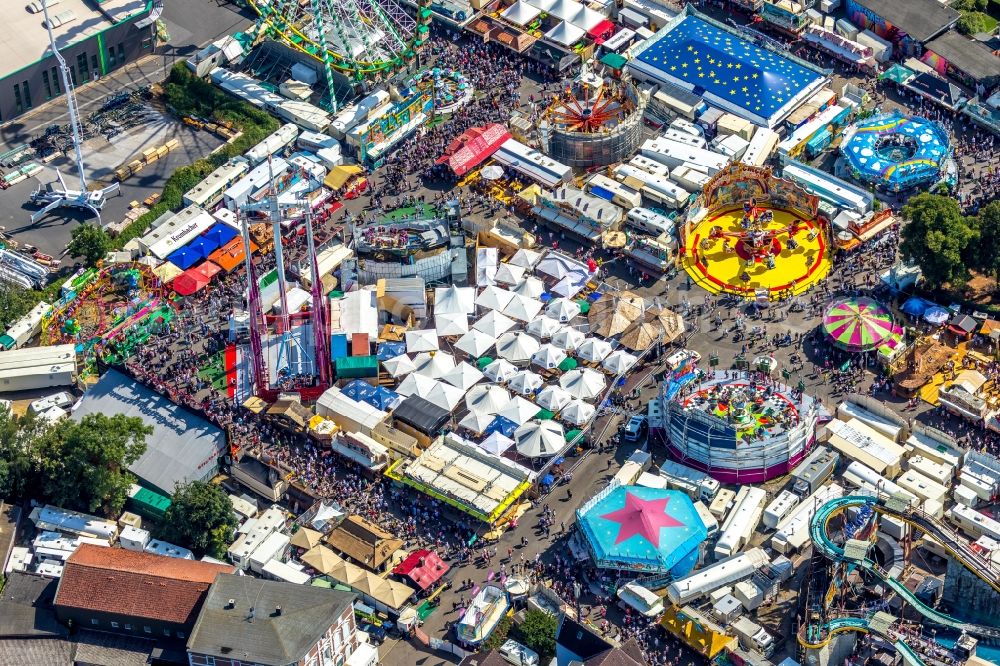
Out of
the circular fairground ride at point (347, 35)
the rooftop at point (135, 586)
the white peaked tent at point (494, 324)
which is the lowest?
the white peaked tent at point (494, 324)

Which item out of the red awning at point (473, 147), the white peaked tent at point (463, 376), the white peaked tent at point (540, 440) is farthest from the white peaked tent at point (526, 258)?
the white peaked tent at point (540, 440)

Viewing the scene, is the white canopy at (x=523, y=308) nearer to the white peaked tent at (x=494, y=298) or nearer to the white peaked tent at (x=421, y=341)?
the white peaked tent at (x=494, y=298)

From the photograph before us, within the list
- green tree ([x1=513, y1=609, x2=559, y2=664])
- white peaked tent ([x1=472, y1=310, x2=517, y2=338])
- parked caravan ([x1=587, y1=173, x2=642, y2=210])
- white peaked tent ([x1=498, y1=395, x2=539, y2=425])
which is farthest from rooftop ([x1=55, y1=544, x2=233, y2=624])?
parked caravan ([x1=587, y1=173, x2=642, y2=210])

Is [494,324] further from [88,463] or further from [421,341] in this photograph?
[88,463]


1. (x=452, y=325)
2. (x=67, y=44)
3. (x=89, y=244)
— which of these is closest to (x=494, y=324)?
(x=452, y=325)

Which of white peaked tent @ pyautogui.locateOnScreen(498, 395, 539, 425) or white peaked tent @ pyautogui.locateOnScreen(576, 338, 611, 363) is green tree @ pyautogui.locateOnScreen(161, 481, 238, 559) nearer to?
white peaked tent @ pyautogui.locateOnScreen(498, 395, 539, 425)
